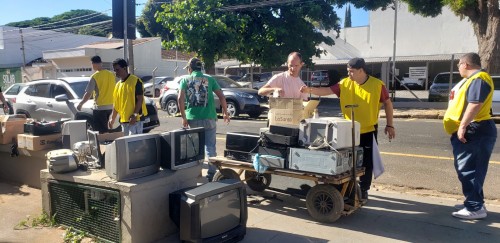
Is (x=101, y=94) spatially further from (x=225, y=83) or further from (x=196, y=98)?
(x=225, y=83)

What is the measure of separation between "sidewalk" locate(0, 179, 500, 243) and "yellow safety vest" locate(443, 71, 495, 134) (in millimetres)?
1013

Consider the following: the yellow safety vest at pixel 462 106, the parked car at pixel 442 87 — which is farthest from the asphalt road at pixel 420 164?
the parked car at pixel 442 87

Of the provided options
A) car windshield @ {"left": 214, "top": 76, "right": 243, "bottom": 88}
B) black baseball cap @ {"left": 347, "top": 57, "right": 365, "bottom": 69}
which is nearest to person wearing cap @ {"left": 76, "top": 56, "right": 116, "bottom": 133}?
black baseball cap @ {"left": 347, "top": 57, "right": 365, "bottom": 69}

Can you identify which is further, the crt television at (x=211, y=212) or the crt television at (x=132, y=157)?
the crt television at (x=132, y=157)

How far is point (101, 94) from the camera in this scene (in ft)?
22.1

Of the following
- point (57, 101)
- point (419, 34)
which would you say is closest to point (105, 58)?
point (57, 101)

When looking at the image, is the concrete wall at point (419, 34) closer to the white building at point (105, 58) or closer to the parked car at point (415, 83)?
the parked car at point (415, 83)

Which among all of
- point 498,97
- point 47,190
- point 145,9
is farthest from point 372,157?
point 145,9

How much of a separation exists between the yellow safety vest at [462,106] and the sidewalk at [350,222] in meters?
1.01

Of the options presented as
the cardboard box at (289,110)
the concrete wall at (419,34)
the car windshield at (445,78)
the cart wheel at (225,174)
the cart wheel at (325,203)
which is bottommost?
the cart wheel at (325,203)

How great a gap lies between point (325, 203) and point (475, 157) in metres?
1.62

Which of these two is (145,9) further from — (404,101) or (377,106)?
(377,106)

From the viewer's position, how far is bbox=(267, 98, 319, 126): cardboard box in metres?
4.54

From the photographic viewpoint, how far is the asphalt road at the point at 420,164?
19.5 ft
